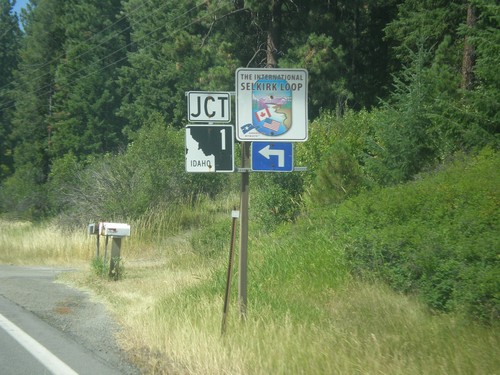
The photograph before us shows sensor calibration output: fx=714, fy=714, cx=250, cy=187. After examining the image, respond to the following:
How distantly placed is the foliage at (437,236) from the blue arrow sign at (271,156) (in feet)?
7.31

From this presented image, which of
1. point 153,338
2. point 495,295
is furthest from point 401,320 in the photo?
point 153,338

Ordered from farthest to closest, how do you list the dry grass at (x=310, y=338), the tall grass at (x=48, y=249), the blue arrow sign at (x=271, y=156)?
the tall grass at (x=48, y=249) → the blue arrow sign at (x=271, y=156) → the dry grass at (x=310, y=338)

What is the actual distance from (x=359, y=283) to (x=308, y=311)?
1.47 m

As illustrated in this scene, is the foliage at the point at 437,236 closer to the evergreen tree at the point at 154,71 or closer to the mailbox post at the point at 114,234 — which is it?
the mailbox post at the point at 114,234

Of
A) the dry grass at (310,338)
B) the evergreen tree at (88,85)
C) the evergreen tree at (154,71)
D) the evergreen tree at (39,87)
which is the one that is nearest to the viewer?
the dry grass at (310,338)

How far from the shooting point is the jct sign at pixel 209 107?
825cm

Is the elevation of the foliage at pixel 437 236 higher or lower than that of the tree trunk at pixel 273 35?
lower

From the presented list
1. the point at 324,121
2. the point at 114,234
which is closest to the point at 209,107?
the point at 114,234

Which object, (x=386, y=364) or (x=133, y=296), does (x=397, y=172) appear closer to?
(x=133, y=296)

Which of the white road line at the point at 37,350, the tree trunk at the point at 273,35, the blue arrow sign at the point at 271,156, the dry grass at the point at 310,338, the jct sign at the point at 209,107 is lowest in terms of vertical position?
the white road line at the point at 37,350

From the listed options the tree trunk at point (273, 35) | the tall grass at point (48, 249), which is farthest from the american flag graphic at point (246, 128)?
the tree trunk at point (273, 35)

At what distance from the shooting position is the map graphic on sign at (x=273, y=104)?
8.19m

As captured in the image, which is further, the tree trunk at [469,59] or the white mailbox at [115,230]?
the tree trunk at [469,59]

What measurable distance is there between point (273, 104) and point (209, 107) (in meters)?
0.75
